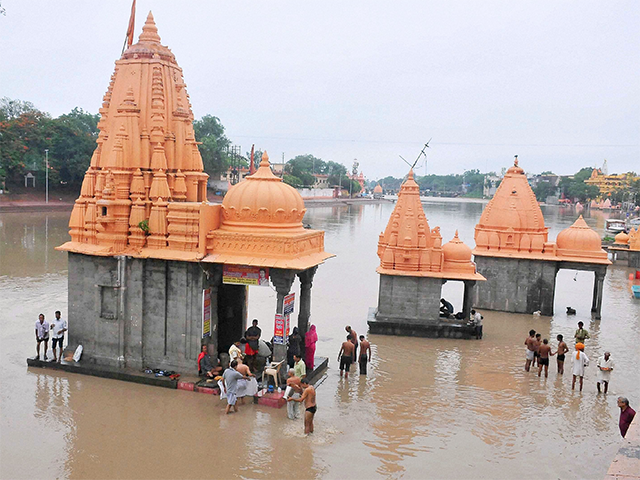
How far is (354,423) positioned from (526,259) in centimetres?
1072

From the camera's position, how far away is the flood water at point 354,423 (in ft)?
26.1

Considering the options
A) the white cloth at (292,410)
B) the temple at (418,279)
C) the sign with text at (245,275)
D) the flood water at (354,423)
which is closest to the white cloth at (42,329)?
the flood water at (354,423)

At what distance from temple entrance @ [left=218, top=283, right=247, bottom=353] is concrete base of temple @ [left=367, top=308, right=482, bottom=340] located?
13.0ft

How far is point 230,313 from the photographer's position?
1269cm

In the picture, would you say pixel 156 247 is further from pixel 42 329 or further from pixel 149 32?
pixel 149 32

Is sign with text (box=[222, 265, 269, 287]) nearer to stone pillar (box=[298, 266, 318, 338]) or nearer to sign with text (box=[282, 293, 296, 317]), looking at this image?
sign with text (box=[282, 293, 296, 317])

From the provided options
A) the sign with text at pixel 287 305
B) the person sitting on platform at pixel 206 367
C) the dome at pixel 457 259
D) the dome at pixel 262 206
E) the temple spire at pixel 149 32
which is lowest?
the person sitting on platform at pixel 206 367

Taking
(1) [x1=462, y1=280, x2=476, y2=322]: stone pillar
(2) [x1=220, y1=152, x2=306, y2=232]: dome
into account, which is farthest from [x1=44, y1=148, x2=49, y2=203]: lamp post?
(2) [x1=220, y1=152, x2=306, y2=232]: dome

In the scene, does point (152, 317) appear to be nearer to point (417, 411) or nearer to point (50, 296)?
point (417, 411)

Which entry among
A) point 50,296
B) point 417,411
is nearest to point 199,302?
point 417,411

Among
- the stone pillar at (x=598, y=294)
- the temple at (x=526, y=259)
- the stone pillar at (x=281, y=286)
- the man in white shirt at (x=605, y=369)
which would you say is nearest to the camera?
the stone pillar at (x=281, y=286)

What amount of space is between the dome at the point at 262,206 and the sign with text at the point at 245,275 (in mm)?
717

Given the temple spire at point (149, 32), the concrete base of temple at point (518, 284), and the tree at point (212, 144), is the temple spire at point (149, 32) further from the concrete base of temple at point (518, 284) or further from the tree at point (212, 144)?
the tree at point (212, 144)

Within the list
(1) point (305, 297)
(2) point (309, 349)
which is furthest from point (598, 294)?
(2) point (309, 349)
